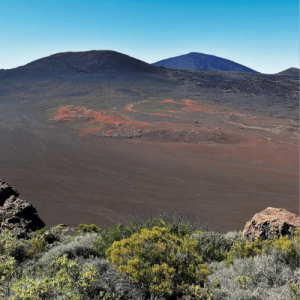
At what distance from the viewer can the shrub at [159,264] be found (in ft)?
11.2

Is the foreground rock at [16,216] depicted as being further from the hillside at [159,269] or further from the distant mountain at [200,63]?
the distant mountain at [200,63]

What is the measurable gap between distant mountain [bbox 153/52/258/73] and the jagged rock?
121m

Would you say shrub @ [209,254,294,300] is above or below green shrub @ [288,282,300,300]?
below

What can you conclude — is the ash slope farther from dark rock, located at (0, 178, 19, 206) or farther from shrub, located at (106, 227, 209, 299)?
shrub, located at (106, 227, 209, 299)

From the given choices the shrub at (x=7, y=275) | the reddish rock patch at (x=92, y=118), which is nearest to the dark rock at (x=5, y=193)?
the shrub at (x=7, y=275)

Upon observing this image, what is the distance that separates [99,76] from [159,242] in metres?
47.8

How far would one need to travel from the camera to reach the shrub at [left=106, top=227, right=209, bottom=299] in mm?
3410

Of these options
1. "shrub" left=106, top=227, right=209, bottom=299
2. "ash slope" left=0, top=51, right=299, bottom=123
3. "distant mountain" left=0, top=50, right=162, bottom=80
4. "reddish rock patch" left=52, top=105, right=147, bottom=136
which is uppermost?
"distant mountain" left=0, top=50, right=162, bottom=80

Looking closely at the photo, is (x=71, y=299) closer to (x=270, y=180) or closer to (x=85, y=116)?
(x=270, y=180)

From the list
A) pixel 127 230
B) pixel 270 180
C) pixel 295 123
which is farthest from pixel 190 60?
pixel 127 230

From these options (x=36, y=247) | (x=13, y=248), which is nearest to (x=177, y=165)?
(x=36, y=247)

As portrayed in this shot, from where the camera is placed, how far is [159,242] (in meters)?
3.86

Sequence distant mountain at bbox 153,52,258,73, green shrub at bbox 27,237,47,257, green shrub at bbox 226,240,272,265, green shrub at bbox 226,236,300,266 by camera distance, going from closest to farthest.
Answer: green shrub at bbox 226,236,300,266, green shrub at bbox 226,240,272,265, green shrub at bbox 27,237,47,257, distant mountain at bbox 153,52,258,73

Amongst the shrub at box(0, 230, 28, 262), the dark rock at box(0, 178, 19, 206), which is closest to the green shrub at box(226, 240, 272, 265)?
the shrub at box(0, 230, 28, 262)
